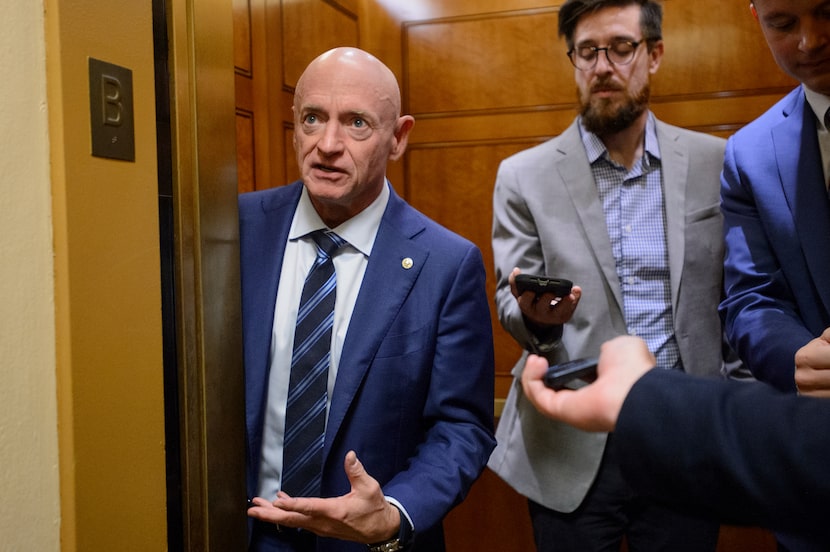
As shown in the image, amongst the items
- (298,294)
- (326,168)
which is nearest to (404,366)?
(298,294)

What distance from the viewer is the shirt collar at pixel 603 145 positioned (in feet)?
6.66

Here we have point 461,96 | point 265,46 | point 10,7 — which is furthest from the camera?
point 461,96

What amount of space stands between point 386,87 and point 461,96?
2064 millimetres

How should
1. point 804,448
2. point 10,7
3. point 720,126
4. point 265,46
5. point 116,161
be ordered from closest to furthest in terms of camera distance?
point 804,448 → point 10,7 → point 116,161 → point 265,46 → point 720,126

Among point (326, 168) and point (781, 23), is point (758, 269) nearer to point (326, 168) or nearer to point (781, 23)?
point (781, 23)

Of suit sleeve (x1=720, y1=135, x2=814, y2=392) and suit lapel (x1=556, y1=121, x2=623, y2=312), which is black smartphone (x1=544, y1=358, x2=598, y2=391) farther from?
suit lapel (x1=556, y1=121, x2=623, y2=312)

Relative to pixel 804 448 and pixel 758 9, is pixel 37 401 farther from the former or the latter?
pixel 758 9

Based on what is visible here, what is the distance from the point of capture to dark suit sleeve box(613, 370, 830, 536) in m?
0.71

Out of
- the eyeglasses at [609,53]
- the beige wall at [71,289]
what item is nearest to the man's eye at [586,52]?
the eyeglasses at [609,53]

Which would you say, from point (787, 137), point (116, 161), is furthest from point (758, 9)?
point (116, 161)

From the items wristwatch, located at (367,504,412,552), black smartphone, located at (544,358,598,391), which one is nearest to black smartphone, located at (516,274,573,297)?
wristwatch, located at (367,504,412,552)

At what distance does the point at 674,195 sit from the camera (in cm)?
196

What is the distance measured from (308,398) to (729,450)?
0.79 m

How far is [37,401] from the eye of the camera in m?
0.88
